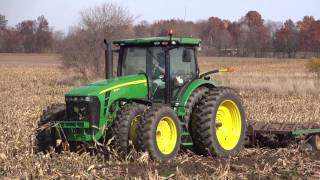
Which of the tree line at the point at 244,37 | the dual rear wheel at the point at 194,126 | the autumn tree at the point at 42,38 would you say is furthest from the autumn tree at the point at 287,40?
the dual rear wheel at the point at 194,126

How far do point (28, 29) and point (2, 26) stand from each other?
7172mm

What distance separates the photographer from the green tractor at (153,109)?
788 centimetres

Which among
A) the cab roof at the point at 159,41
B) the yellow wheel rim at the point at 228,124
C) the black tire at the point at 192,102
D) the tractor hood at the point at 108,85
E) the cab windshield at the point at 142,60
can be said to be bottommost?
the yellow wheel rim at the point at 228,124

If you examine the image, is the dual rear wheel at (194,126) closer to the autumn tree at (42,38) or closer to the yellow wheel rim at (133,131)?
the yellow wheel rim at (133,131)

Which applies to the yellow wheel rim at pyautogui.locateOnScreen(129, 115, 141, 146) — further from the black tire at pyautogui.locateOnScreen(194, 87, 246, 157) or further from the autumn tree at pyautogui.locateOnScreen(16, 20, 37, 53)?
the autumn tree at pyautogui.locateOnScreen(16, 20, 37, 53)

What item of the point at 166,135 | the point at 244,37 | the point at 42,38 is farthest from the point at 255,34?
the point at 166,135

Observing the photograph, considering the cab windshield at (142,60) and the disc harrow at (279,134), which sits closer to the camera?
the cab windshield at (142,60)

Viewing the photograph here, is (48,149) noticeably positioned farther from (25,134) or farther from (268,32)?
(268,32)

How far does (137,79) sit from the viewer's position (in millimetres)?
8609

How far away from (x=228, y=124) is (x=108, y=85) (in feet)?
8.04

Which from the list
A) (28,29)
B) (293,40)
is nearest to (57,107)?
(28,29)

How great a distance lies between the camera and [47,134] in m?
8.32

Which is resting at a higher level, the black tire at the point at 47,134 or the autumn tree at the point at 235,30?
the autumn tree at the point at 235,30

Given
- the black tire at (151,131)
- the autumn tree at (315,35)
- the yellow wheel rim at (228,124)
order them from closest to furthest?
the black tire at (151,131) < the yellow wheel rim at (228,124) < the autumn tree at (315,35)
